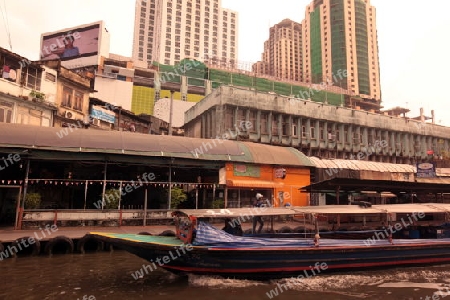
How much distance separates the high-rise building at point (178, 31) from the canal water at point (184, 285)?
90.5 meters

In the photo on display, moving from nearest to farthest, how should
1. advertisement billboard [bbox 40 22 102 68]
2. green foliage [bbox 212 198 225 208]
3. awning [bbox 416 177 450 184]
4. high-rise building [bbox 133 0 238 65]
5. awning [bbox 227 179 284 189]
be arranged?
green foliage [bbox 212 198 225 208]
awning [bbox 227 179 284 189]
awning [bbox 416 177 450 184]
advertisement billboard [bbox 40 22 102 68]
high-rise building [bbox 133 0 238 65]

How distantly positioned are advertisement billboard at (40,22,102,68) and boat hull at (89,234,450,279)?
50.5 meters

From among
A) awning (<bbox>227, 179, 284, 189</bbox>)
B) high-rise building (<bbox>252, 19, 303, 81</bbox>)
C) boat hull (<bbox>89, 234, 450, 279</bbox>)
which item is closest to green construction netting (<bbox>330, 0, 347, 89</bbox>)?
high-rise building (<bbox>252, 19, 303, 81</bbox>)

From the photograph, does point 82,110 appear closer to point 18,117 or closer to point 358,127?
point 18,117

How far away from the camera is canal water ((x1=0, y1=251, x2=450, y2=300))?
8486 mm

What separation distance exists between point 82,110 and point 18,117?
7.13 meters

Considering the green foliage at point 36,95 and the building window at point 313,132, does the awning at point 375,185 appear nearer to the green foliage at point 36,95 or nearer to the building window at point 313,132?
the building window at point 313,132

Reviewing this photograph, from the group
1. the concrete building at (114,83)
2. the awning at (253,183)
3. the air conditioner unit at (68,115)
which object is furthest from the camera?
the concrete building at (114,83)

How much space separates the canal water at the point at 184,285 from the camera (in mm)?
8486

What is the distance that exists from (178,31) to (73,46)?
169ft

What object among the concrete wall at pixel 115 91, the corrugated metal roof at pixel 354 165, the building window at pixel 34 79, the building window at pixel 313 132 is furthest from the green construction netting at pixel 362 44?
the building window at pixel 34 79

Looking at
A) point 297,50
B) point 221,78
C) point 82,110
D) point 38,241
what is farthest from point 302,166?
point 297,50

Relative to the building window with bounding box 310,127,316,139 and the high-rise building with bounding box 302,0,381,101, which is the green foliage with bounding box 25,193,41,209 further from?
the high-rise building with bounding box 302,0,381,101

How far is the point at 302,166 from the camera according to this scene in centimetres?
2397
